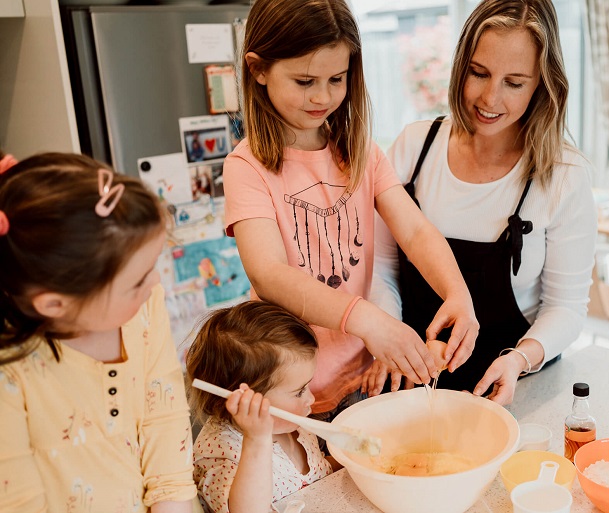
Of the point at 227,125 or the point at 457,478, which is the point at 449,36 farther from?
the point at 457,478

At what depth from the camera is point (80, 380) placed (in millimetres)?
875

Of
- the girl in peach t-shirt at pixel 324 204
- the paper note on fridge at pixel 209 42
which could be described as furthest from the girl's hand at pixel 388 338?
the paper note on fridge at pixel 209 42

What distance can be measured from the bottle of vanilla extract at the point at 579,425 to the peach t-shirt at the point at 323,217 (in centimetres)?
41

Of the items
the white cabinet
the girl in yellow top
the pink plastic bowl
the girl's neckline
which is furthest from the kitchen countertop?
the white cabinet

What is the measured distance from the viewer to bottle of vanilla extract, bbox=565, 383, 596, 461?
1095 mm

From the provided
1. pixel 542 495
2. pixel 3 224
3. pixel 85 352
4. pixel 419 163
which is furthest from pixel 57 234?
pixel 419 163

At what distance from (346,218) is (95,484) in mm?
669

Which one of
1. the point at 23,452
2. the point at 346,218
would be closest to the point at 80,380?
the point at 23,452

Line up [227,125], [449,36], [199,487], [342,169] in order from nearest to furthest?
1. [199,487]
2. [342,169]
3. [227,125]
4. [449,36]

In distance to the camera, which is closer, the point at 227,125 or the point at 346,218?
the point at 346,218

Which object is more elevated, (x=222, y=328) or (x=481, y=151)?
(x=481, y=151)

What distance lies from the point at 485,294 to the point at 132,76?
4.52 feet

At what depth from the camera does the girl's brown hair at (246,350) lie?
1.12m

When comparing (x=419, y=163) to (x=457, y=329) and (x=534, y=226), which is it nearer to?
(x=534, y=226)
